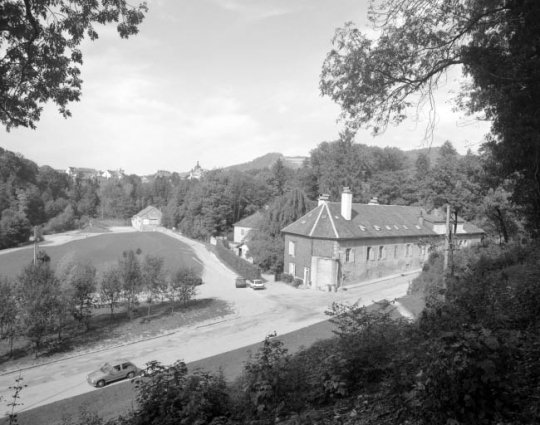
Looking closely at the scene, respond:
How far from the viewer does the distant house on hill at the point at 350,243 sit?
3609 centimetres

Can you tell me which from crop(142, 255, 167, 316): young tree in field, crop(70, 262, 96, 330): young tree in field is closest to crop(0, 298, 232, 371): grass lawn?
crop(70, 262, 96, 330): young tree in field

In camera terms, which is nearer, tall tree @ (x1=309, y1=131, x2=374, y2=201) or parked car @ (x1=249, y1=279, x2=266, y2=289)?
parked car @ (x1=249, y1=279, x2=266, y2=289)

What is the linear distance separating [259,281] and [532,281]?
27.6 meters

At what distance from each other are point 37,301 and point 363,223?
30833mm

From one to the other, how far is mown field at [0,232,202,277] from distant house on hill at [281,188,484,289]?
13.8 meters

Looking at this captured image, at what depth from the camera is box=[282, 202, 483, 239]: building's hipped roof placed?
37.0 meters

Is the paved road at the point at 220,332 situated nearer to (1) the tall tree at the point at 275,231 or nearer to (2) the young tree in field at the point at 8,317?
(2) the young tree in field at the point at 8,317

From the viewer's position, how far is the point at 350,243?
37062 mm

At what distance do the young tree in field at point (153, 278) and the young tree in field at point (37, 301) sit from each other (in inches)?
245

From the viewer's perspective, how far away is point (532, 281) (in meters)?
10.4

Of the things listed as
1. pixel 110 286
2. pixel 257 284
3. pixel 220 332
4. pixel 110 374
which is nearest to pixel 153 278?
pixel 110 286

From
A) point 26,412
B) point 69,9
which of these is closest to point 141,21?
point 69,9

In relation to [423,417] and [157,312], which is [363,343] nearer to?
[423,417]

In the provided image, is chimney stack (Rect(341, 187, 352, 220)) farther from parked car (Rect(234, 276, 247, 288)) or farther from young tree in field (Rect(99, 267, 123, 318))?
young tree in field (Rect(99, 267, 123, 318))
